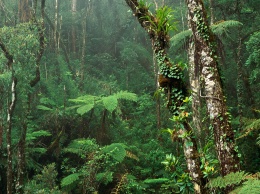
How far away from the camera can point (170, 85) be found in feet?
13.7

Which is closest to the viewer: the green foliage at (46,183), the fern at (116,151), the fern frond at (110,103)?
the green foliage at (46,183)

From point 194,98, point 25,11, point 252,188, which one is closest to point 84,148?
point 194,98

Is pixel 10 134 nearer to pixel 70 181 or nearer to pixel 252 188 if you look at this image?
pixel 70 181

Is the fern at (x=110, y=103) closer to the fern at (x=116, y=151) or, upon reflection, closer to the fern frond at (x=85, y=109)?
the fern frond at (x=85, y=109)

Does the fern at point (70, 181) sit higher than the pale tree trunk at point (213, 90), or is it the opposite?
the pale tree trunk at point (213, 90)

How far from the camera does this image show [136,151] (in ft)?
29.6

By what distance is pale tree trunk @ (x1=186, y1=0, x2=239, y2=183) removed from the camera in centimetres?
367

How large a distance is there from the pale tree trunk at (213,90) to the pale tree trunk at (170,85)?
32 cm

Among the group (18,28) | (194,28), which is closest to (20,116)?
(18,28)

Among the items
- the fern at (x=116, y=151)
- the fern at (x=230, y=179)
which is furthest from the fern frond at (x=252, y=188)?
the fern at (x=116, y=151)

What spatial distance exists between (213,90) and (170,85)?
605 mm

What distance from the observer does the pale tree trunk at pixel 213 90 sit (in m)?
3.67

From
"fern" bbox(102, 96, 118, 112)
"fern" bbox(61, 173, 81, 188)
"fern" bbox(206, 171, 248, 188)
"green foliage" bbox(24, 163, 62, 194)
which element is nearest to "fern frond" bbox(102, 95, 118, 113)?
"fern" bbox(102, 96, 118, 112)

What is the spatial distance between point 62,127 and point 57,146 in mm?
772
